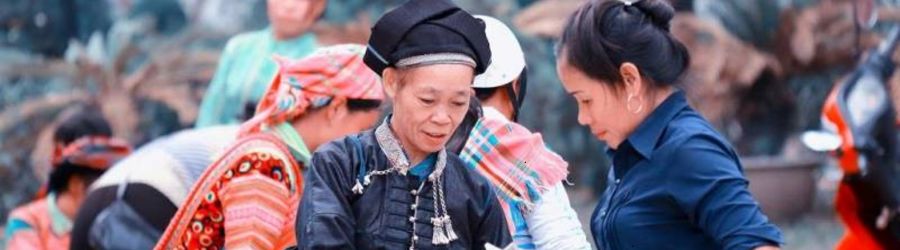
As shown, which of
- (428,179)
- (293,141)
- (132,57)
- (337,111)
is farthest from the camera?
(132,57)

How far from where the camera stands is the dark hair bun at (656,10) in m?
3.99

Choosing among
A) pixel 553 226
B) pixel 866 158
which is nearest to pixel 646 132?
pixel 553 226

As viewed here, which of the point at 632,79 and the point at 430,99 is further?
the point at 632,79

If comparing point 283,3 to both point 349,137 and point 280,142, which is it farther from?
point 349,137

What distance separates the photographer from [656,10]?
157 inches

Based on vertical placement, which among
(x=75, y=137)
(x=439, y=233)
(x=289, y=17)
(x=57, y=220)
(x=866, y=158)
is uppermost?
(x=289, y=17)

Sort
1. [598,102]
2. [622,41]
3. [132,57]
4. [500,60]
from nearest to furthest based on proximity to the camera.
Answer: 1. [622,41]
2. [598,102]
3. [500,60]
4. [132,57]

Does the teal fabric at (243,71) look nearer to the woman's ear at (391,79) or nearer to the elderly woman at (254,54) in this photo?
the elderly woman at (254,54)

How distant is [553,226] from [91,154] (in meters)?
3.06

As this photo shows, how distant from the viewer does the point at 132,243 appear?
201 inches

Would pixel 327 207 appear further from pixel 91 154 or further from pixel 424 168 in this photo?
pixel 91 154

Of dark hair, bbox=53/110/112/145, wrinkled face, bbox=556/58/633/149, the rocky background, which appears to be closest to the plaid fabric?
wrinkled face, bbox=556/58/633/149

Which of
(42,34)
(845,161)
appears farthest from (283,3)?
(42,34)

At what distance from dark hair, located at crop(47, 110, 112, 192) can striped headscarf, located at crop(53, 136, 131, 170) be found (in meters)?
0.02
